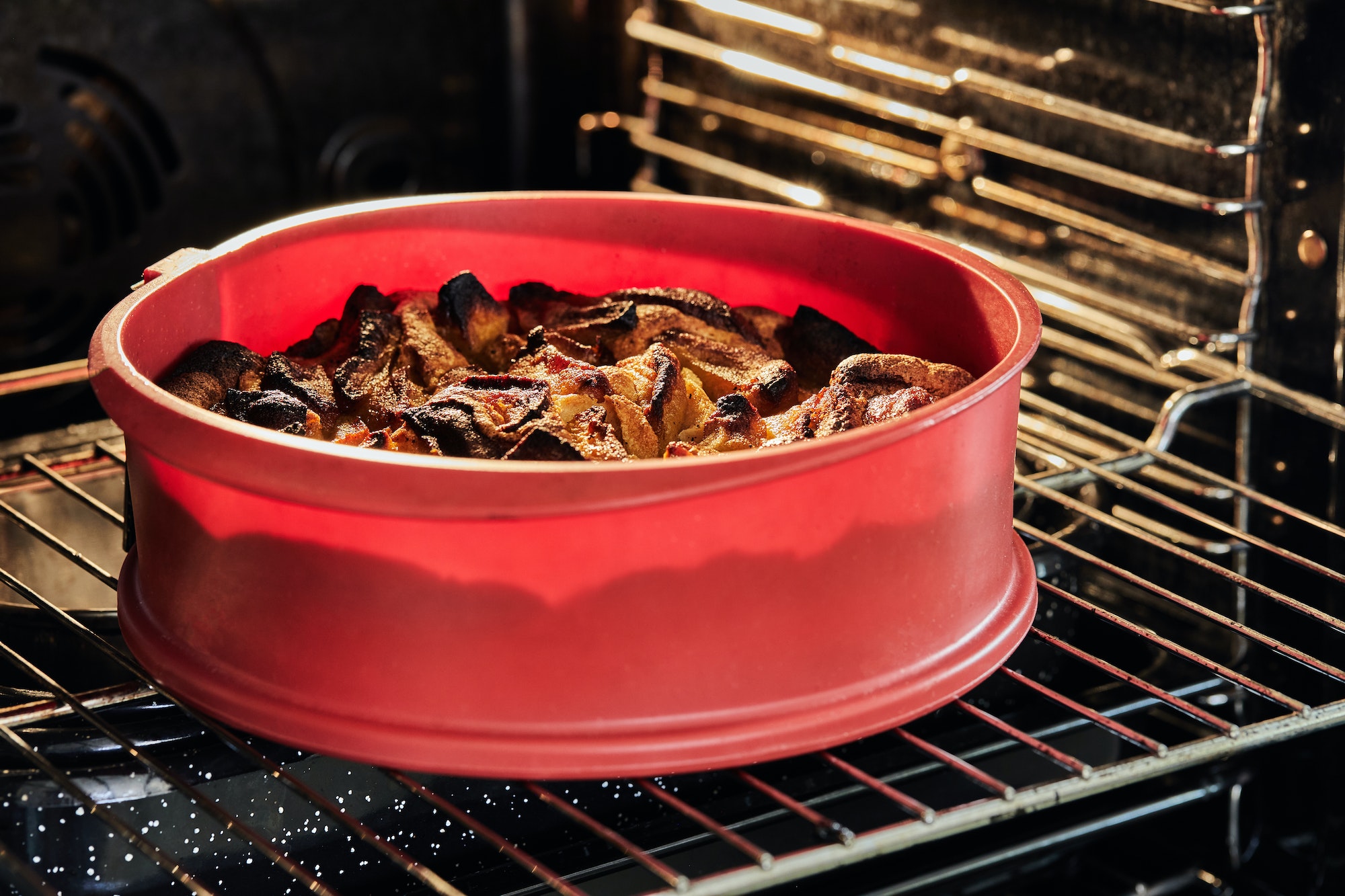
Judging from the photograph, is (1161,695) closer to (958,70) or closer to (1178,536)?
(1178,536)

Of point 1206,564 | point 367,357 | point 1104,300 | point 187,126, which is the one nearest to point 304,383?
point 367,357

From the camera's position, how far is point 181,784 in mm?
897

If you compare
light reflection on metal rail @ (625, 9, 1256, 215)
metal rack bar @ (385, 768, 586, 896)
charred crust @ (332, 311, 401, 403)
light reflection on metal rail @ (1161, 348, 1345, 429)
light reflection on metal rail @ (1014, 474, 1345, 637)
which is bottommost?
metal rack bar @ (385, 768, 586, 896)

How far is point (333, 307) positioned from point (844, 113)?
2.80 feet

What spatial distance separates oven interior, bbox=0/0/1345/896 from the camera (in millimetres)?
991

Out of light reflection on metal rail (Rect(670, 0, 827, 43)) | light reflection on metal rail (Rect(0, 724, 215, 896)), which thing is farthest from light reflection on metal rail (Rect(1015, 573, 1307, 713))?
light reflection on metal rail (Rect(670, 0, 827, 43))

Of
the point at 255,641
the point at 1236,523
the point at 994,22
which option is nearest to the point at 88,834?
the point at 255,641

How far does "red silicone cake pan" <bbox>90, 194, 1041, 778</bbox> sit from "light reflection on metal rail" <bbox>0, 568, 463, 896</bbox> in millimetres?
25

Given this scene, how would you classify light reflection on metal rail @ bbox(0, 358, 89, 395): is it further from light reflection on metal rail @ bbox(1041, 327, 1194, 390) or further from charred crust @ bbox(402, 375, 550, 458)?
light reflection on metal rail @ bbox(1041, 327, 1194, 390)

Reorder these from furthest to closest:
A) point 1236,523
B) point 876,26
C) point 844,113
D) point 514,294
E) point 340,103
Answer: point 340,103 → point 844,113 → point 876,26 → point 1236,523 → point 514,294

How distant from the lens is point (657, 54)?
217 centimetres

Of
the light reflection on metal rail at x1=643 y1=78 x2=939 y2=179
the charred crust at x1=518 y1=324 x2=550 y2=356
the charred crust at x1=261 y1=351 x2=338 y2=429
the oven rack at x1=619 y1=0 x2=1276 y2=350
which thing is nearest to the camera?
the charred crust at x1=261 y1=351 x2=338 y2=429

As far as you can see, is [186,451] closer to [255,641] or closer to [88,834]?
[255,641]

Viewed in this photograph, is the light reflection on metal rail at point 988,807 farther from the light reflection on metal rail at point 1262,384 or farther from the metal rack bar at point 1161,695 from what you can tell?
the light reflection on metal rail at point 1262,384
